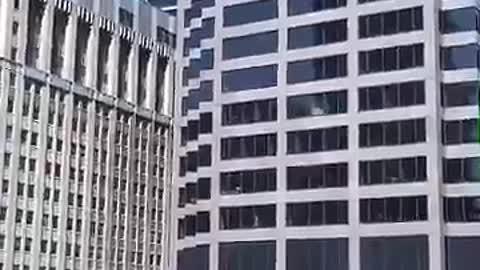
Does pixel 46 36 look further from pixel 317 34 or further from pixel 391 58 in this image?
pixel 391 58

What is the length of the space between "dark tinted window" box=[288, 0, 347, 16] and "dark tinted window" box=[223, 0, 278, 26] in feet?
4.67

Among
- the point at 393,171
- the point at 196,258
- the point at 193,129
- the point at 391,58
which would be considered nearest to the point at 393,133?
the point at 393,171

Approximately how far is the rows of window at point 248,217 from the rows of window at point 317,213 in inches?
66.0

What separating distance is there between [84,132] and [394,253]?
3367cm

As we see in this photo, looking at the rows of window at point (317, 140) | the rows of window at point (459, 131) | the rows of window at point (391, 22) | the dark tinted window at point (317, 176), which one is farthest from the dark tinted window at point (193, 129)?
the rows of window at point (459, 131)

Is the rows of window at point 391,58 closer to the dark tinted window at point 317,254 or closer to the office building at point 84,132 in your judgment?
the dark tinted window at point 317,254

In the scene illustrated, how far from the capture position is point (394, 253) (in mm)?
65562

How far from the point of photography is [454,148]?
66062 mm

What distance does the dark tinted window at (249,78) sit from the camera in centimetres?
7450

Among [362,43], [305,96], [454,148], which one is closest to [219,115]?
[305,96]

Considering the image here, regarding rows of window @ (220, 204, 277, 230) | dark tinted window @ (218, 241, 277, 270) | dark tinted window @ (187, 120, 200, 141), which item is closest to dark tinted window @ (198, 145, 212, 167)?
rows of window @ (220, 204, 277, 230)

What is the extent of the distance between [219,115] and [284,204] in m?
10.2

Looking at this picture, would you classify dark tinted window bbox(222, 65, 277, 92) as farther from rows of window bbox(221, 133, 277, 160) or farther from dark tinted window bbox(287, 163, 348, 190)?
dark tinted window bbox(287, 163, 348, 190)

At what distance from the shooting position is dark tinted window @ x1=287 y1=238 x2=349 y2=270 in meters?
67.6
